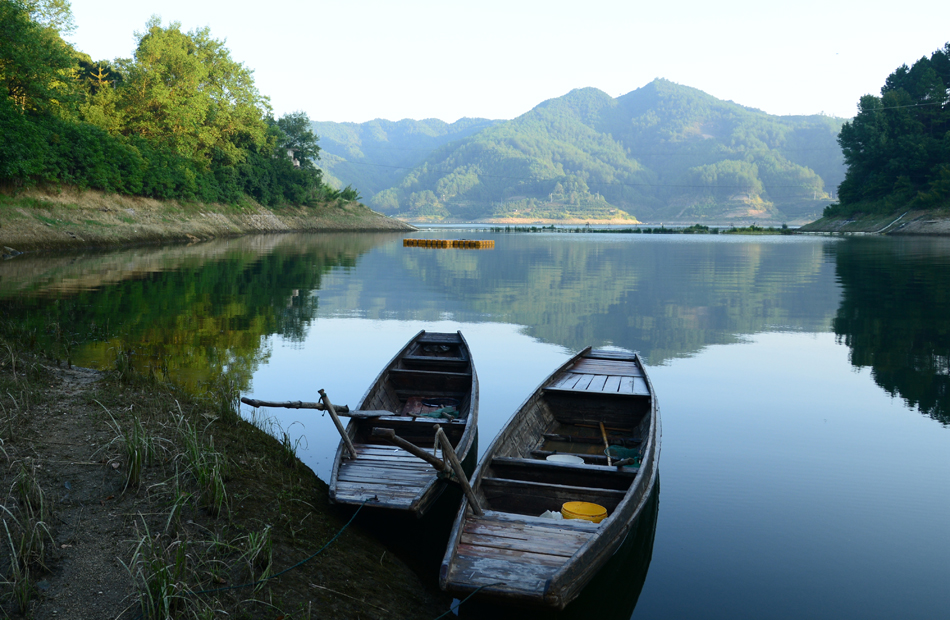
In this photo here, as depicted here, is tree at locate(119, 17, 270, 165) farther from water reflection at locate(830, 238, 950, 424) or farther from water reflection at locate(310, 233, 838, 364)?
water reflection at locate(830, 238, 950, 424)

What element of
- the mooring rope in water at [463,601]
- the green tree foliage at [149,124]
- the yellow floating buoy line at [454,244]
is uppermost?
the green tree foliage at [149,124]

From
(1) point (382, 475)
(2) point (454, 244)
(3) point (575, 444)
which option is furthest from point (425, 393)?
(2) point (454, 244)

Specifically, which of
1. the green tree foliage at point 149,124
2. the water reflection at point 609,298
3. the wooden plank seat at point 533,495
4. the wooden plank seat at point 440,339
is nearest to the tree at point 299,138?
the green tree foliage at point 149,124

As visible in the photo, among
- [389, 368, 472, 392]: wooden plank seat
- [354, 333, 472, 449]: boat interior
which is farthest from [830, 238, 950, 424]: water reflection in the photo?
[354, 333, 472, 449]: boat interior

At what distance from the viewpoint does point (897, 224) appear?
8562 cm

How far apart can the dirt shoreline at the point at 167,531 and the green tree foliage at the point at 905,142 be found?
94.4 metres

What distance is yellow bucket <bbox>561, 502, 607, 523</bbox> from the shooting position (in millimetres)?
6266

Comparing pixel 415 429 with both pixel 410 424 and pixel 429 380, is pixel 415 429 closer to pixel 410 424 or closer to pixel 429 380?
pixel 410 424

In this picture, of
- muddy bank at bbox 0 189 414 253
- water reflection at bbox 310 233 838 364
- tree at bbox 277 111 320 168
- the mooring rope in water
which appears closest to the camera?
the mooring rope in water

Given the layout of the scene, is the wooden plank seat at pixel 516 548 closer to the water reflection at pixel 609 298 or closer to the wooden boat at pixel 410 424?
the wooden boat at pixel 410 424

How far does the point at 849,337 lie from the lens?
698 inches

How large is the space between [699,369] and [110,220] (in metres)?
42.9

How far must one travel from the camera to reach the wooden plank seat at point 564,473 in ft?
22.5

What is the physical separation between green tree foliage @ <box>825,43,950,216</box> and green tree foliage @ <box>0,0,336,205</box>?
7735 centimetres
